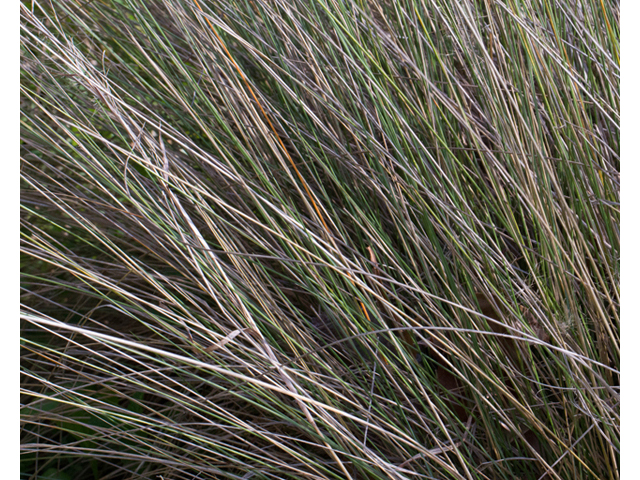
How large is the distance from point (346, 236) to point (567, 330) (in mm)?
409

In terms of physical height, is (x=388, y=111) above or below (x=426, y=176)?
above

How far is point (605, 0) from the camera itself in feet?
2.97

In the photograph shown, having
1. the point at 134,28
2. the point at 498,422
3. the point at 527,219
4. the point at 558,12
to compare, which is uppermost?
the point at 134,28

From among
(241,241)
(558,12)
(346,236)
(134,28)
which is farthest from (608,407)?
(134,28)

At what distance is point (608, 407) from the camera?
25.3 inches

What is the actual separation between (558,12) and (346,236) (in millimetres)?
654

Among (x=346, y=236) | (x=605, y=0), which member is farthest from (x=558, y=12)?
(x=346, y=236)
